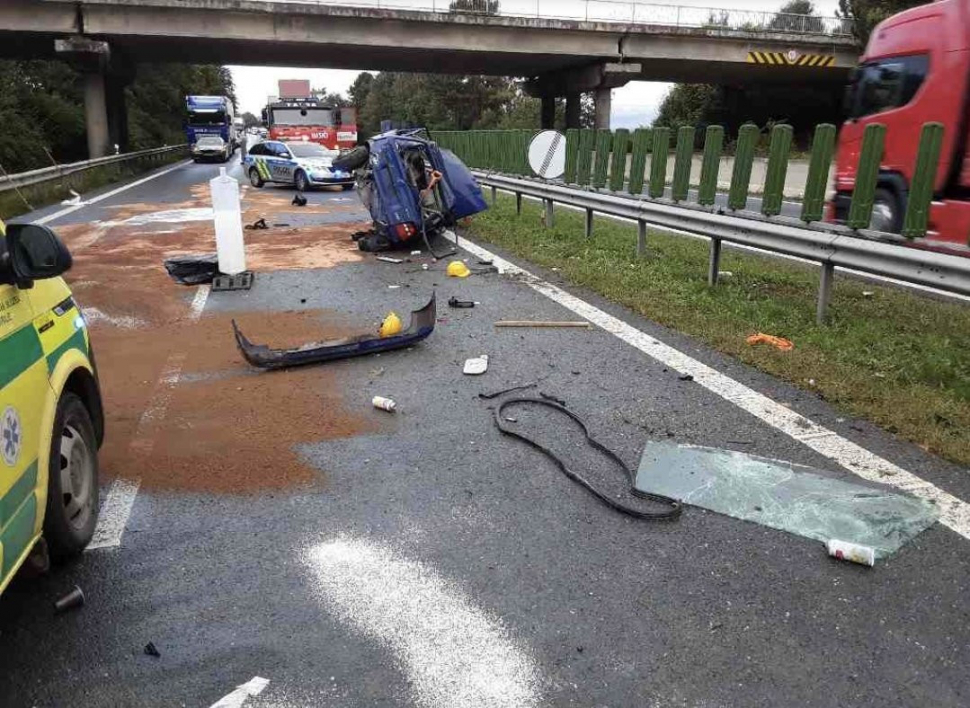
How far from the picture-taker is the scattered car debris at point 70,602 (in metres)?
2.90

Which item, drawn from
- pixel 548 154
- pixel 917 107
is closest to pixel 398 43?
pixel 548 154

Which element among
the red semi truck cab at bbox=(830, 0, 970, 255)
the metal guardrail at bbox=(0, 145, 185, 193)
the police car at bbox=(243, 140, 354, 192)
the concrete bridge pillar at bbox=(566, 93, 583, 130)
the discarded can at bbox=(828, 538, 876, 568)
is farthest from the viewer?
the concrete bridge pillar at bbox=(566, 93, 583, 130)

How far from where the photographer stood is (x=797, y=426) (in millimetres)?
4488

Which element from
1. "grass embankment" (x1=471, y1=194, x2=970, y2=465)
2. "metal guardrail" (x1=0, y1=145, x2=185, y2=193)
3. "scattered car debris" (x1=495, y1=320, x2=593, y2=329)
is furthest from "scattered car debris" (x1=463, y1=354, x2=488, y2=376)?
"metal guardrail" (x1=0, y1=145, x2=185, y2=193)

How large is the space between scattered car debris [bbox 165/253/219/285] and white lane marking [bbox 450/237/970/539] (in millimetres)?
4525

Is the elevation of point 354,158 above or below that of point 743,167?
below

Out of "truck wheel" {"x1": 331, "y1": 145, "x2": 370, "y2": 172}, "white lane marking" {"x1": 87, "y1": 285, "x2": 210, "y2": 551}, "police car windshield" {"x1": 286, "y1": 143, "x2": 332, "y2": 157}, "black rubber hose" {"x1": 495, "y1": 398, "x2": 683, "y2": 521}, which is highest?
"truck wheel" {"x1": 331, "y1": 145, "x2": 370, "y2": 172}

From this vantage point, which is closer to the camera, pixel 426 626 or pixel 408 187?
pixel 426 626

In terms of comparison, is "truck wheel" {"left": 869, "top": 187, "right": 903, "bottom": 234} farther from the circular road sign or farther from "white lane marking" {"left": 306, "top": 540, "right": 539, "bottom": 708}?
"white lane marking" {"left": 306, "top": 540, "right": 539, "bottom": 708}

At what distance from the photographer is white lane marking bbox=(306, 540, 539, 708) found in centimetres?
250

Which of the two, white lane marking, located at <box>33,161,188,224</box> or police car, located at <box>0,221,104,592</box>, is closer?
police car, located at <box>0,221,104,592</box>

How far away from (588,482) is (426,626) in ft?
4.37

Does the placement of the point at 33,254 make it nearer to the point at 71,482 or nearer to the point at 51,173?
the point at 71,482

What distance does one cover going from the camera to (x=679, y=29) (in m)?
34.3
